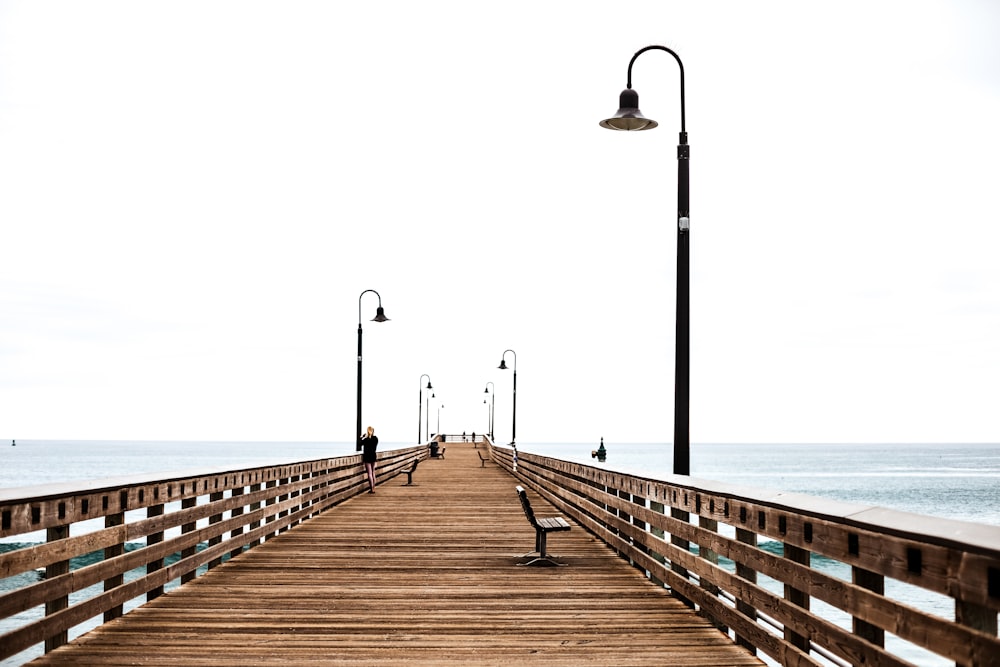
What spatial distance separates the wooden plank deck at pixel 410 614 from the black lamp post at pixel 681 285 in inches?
65.6

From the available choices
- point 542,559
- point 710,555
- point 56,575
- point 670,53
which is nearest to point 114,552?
point 56,575

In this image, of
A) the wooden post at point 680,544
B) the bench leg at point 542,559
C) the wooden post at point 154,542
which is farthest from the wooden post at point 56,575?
the bench leg at point 542,559

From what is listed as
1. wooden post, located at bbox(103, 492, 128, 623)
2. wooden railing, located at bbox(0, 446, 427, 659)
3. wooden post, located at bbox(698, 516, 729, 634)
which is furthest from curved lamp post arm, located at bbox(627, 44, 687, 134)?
wooden post, located at bbox(103, 492, 128, 623)

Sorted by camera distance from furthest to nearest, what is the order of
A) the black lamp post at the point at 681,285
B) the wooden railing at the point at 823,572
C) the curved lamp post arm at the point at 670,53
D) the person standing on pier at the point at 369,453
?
the person standing on pier at the point at 369,453, the curved lamp post arm at the point at 670,53, the black lamp post at the point at 681,285, the wooden railing at the point at 823,572

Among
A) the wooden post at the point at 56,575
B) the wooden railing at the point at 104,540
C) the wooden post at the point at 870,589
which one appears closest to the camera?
the wooden post at the point at 870,589

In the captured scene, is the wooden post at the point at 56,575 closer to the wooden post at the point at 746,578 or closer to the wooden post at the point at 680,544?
the wooden post at the point at 746,578

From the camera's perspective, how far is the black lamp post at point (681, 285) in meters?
12.0

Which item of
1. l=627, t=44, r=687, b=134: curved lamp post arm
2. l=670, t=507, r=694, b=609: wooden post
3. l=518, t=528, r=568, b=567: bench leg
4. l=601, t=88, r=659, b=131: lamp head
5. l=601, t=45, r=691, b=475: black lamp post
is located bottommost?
l=518, t=528, r=568, b=567: bench leg

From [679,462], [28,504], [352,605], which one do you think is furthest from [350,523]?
[28,504]

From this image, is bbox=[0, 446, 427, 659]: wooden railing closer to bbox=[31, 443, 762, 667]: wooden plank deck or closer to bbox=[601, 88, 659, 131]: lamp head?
bbox=[31, 443, 762, 667]: wooden plank deck

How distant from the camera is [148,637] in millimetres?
7441

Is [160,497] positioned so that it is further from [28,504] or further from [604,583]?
[604,583]

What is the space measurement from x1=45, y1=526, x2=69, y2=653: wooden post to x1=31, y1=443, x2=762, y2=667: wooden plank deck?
87mm

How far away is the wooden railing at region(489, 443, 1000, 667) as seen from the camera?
392 centimetres
